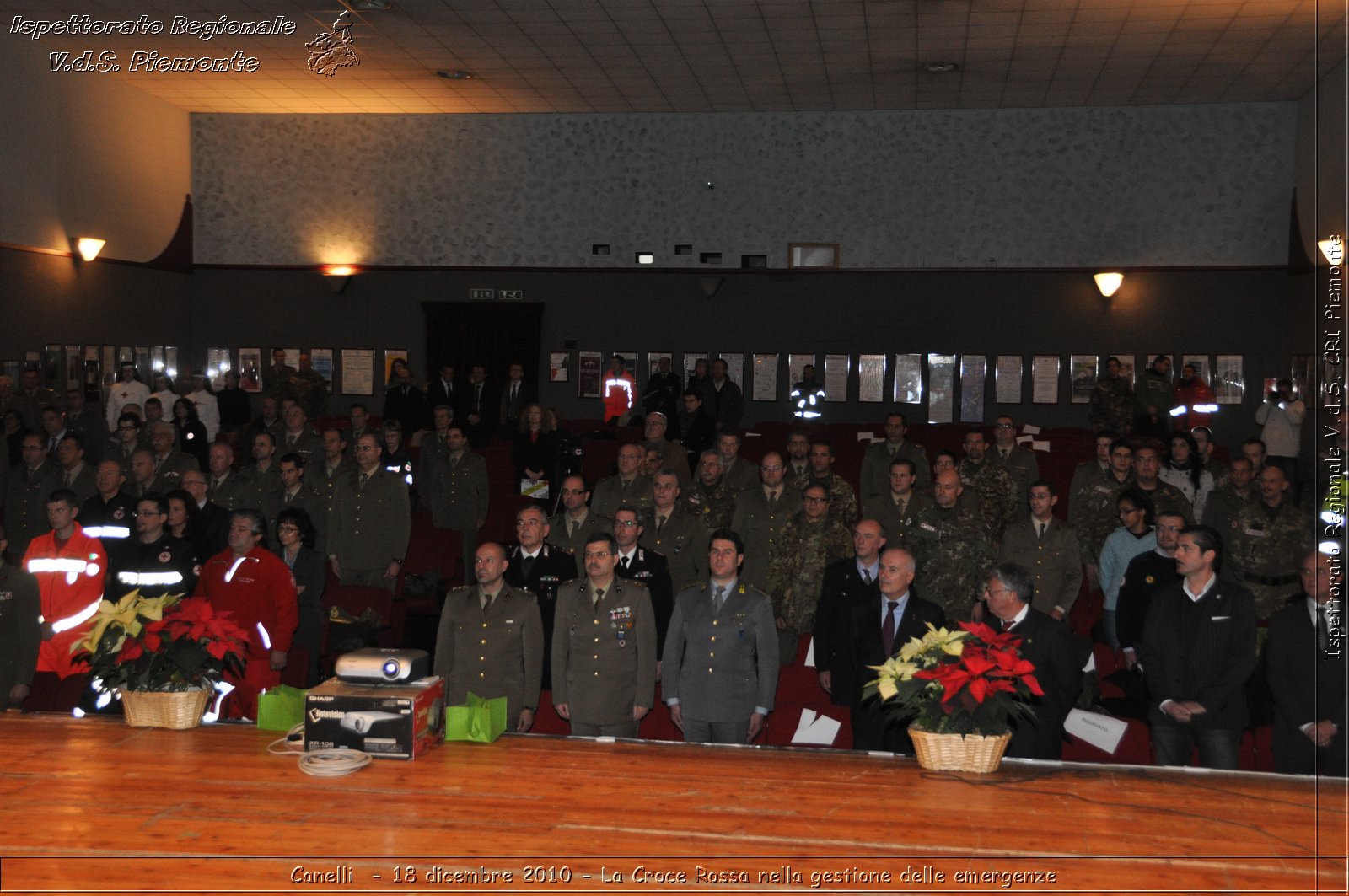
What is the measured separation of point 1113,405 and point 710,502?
6855 millimetres

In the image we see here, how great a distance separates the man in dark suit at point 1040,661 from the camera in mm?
5227

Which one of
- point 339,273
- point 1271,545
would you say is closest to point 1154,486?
point 1271,545

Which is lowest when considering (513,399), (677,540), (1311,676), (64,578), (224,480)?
(1311,676)

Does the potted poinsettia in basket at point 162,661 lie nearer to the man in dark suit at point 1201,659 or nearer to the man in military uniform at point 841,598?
the man in military uniform at point 841,598

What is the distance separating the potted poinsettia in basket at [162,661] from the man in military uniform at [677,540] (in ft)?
12.3

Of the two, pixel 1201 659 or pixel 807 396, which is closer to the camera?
pixel 1201 659

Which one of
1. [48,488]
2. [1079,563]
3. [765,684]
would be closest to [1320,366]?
[1079,563]

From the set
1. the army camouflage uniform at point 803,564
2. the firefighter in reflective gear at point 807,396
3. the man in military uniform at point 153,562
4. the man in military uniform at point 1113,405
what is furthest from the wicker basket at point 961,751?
the firefighter in reflective gear at point 807,396

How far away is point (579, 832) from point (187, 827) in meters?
1.18

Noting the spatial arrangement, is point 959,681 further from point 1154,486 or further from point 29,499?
point 29,499

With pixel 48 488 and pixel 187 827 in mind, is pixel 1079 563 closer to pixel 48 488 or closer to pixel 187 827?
pixel 187 827

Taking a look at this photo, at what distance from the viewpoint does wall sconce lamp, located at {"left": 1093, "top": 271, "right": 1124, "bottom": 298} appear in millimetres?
15742

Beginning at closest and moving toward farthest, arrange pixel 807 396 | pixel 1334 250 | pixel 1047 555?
pixel 1047 555 < pixel 1334 250 < pixel 807 396

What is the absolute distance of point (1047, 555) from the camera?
741cm
